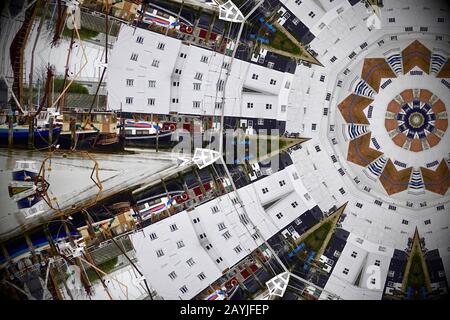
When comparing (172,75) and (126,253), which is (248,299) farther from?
(172,75)

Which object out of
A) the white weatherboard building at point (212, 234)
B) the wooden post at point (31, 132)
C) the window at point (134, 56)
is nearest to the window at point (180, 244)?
the white weatherboard building at point (212, 234)

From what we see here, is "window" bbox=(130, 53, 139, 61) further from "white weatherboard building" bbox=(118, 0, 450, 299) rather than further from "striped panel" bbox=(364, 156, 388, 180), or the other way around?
"striped panel" bbox=(364, 156, 388, 180)

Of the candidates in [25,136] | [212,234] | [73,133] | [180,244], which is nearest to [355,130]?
[212,234]

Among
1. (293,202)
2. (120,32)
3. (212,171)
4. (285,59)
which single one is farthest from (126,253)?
(285,59)

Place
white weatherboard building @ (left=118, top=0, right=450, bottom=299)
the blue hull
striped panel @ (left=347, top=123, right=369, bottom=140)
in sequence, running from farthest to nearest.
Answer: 1. striped panel @ (left=347, top=123, right=369, bottom=140)
2. white weatherboard building @ (left=118, top=0, right=450, bottom=299)
3. the blue hull

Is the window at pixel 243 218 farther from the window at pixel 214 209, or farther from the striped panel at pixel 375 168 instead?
the striped panel at pixel 375 168

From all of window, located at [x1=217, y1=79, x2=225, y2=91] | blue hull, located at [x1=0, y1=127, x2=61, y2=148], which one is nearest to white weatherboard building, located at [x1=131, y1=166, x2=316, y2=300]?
window, located at [x1=217, y1=79, x2=225, y2=91]
